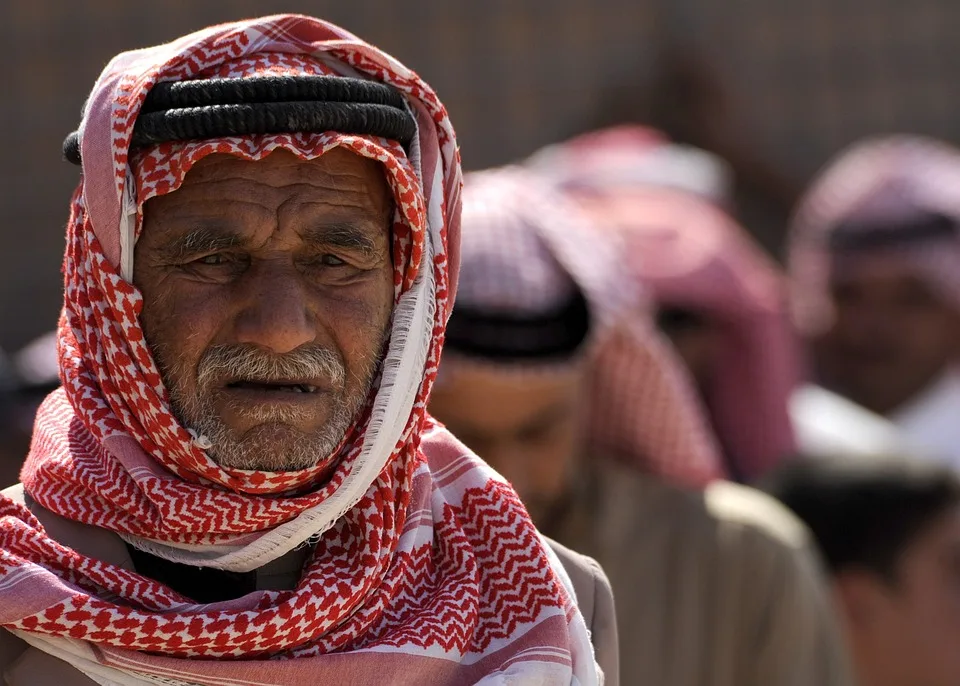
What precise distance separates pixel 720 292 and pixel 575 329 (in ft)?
7.19

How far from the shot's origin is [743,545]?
580 centimetres

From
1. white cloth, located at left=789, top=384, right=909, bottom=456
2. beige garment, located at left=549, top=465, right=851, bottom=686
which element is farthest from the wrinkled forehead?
white cloth, located at left=789, top=384, right=909, bottom=456

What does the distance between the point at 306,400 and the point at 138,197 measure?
0.47m

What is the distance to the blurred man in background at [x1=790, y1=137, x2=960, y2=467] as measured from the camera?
8453 millimetres

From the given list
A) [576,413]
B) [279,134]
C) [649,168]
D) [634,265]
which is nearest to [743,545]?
[576,413]

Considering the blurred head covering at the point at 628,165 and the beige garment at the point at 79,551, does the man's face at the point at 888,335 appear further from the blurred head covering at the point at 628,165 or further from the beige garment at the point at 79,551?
the beige garment at the point at 79,551

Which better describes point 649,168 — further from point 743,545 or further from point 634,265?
point 743,545

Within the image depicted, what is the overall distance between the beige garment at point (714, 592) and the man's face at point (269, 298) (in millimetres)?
2297

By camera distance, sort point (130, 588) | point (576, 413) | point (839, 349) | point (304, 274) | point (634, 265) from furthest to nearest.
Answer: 1. point (839, 349)
2. point (634, 265)
3. point (576, 413)
4. point (304, 274)
5. point (130, 588)

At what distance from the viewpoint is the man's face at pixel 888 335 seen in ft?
27.8

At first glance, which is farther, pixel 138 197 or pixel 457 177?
pixel 457 177

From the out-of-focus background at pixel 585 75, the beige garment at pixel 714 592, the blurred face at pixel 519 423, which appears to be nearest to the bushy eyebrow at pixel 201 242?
the blurred face at pixel 519 423

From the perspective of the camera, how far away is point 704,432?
21.7 feet

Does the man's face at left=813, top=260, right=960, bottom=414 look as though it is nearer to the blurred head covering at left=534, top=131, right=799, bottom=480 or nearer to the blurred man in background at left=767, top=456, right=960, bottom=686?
the blurred head covering at left=534, top=131, right=799, bottom=480
